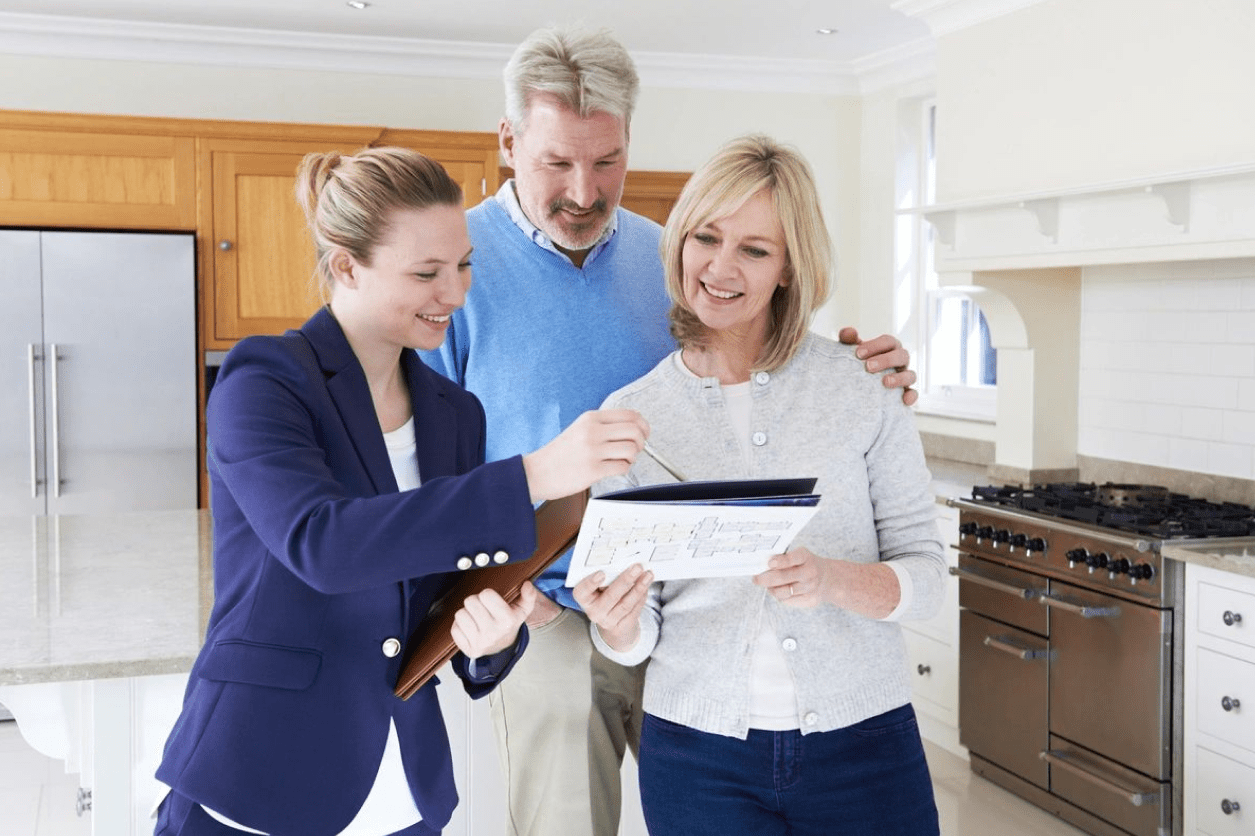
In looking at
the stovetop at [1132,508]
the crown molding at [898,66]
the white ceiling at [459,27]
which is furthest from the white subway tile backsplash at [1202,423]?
the crown molding at [898,66]

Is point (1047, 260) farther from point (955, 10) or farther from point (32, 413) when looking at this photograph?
point (32, 413)

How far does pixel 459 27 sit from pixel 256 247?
1.39 meters

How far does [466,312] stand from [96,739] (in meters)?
0.99

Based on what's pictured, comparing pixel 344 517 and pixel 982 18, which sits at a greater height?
pixel 982 18

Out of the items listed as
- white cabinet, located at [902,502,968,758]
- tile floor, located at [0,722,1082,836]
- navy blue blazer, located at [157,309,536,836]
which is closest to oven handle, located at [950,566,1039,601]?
white cabinet, located at [902,502,968,758]

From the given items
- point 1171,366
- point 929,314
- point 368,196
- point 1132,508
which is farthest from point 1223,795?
point 929,314

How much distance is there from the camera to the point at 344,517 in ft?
4.23

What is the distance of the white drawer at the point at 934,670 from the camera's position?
473cm

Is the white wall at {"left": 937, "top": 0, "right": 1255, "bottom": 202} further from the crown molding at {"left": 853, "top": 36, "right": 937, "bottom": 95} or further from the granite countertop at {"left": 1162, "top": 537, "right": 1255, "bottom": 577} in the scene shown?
the crown molding at {"left": 853, "top": 36, "right": 937, "bottom": 95}

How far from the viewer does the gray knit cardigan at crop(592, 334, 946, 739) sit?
5.81ft

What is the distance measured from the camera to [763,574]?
1.66 meters

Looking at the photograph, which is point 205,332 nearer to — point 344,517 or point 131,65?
point 131,65

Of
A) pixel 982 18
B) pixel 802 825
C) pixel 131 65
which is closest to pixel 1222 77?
pixel 982 18

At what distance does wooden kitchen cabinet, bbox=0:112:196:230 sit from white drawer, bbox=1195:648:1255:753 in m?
4.53
